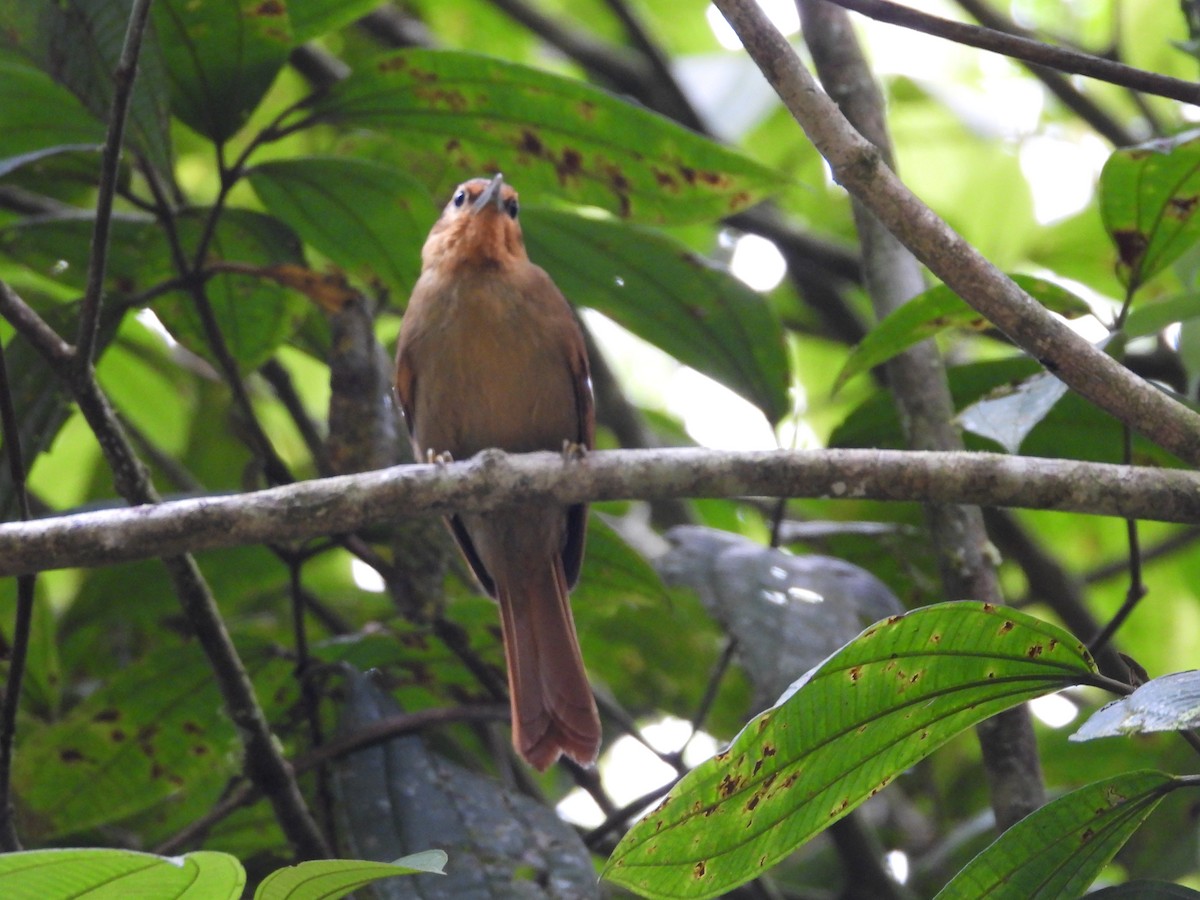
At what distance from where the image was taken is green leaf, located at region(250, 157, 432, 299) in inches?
118

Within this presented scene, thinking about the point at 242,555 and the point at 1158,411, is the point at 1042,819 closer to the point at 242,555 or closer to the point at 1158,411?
the point at 1158,411

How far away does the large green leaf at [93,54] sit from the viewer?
102 inches

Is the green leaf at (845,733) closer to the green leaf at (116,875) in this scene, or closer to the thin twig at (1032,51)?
the green leaf at (116,875)

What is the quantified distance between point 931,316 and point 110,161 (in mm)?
1375

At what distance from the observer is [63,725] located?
286 cm

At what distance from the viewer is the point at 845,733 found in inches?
65.2

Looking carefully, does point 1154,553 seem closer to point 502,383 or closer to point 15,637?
point 502,383

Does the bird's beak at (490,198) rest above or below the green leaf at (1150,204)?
above

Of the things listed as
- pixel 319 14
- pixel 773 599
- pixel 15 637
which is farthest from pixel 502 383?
pixel 15 637

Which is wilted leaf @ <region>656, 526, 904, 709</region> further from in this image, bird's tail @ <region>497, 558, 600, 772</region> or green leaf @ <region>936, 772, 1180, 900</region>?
green leaf @ <region>936, 772, 1180, 900</region>

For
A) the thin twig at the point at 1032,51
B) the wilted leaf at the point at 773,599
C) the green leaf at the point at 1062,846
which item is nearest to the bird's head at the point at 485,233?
the wilted leaf at the point at 773,599

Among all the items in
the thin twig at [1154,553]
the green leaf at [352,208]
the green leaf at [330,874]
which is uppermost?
the green leaf at [352,208]

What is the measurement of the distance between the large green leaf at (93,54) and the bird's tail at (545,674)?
126cm

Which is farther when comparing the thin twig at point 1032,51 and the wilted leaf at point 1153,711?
the thin twig at point 1032,51
